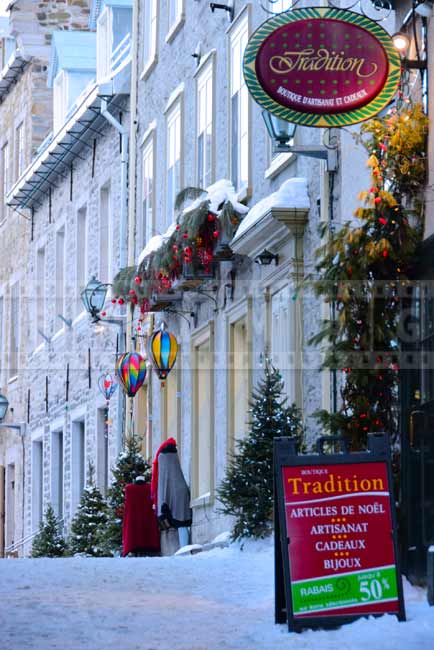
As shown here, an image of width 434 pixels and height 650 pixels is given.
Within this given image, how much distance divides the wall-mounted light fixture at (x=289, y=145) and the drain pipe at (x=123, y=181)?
9.39 metres

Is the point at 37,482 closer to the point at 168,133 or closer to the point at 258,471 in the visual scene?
the point at 168,133

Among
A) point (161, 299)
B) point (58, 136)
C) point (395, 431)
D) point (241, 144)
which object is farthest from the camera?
point (58, 136)

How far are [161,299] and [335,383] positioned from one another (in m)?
6.81

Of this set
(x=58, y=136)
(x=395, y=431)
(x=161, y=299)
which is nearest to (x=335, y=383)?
(x=395, y=431)

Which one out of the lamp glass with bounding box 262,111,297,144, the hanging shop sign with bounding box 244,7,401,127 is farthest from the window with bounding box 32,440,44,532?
the hanging shop sign with bounding box 244,7,401,127

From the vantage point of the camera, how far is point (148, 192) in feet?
73.9

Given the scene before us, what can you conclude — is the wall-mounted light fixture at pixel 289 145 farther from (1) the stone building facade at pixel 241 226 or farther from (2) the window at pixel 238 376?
(2) the window at pixel 238 376

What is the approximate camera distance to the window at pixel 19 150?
105 feet

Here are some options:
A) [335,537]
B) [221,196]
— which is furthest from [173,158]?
[335,537]

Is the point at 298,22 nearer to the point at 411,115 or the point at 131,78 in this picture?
the point at 411,115

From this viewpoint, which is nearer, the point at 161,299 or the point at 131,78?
the point at 161,299

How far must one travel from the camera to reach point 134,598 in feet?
34.1

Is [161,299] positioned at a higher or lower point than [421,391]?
higher

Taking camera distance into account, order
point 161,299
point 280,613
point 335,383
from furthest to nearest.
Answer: point 161,299 < point 335,383 < point 280,613
